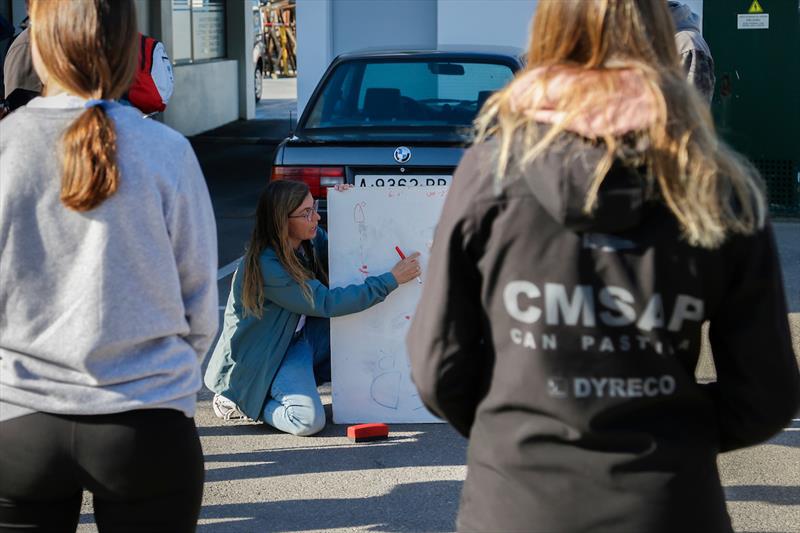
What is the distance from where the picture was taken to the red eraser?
17.3ft

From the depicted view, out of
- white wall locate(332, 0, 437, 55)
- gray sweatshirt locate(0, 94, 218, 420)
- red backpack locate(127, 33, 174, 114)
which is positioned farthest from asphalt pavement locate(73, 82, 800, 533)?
white wall locate(332, 0, 437, 55)

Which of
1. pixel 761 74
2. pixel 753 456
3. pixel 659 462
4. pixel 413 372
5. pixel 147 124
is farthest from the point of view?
pixel 761 74

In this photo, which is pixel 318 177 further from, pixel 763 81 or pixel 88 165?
pixel 763 81

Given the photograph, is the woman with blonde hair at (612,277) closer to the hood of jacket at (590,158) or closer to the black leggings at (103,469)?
the hood of jacket at (590,158)

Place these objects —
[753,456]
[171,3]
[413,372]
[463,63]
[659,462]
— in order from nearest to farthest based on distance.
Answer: [659,462]
[413,372]
[753,456]
[463,63]
[171,3]

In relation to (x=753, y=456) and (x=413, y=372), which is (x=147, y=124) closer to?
(x=413, y=372)

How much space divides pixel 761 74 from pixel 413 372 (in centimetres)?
963

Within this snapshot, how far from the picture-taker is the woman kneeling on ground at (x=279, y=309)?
5223 mm

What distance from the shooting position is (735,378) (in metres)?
2.04

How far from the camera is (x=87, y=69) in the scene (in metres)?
2.30

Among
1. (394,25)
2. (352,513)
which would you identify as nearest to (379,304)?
(352,513)

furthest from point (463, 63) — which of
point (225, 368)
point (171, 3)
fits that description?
point (171, 3)

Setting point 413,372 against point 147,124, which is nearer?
point 413,372

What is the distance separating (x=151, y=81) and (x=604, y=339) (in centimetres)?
366
